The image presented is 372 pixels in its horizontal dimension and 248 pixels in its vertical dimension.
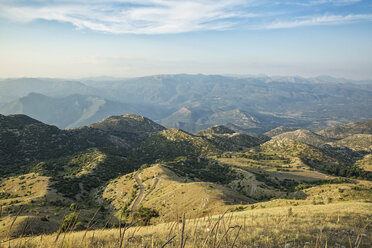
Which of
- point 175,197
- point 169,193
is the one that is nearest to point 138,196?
point 169,193

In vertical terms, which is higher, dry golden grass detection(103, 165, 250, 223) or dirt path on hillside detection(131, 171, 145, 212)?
dry golden grass detection(103, 165, 250, 223)

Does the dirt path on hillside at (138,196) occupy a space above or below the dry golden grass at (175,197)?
below

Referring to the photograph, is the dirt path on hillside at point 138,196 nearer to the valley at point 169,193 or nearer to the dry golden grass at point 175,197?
the valley at point 169,193

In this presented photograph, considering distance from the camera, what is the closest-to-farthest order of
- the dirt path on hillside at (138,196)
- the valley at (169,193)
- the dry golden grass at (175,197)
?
the valley at (169,193) → the dry golden grass at (175,197) → the dirt path on hillside at (138,196)

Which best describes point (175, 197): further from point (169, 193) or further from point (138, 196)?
point (138, 196)

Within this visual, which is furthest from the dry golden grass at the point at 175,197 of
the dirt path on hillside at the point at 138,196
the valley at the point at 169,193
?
the dirt path on hillside at the point at 138,196

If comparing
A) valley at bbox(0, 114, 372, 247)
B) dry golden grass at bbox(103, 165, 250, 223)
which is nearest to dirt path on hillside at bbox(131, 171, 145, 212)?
valley at bbox(0, 114, 372, 247)

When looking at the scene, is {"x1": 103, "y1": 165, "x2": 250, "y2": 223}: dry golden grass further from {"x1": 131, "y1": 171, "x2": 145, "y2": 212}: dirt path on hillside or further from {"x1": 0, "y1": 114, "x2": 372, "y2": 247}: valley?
{"x1": 131, "y1": 171, "x2": 145, "y2": 212}: dirt path on hillside

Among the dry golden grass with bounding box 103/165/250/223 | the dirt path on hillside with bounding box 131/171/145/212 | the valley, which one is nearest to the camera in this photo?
the valley

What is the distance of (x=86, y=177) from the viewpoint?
75.0 m

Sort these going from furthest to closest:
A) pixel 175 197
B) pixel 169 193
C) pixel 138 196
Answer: pixel 138 196 < pixel 169 193 < pixel 175 197

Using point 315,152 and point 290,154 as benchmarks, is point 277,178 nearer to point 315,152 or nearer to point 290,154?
point 290,154

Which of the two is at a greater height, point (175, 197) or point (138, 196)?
point (175, 197)

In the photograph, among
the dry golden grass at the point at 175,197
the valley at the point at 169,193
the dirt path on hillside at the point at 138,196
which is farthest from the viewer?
the dirt path on hillside at the point at 138,196
